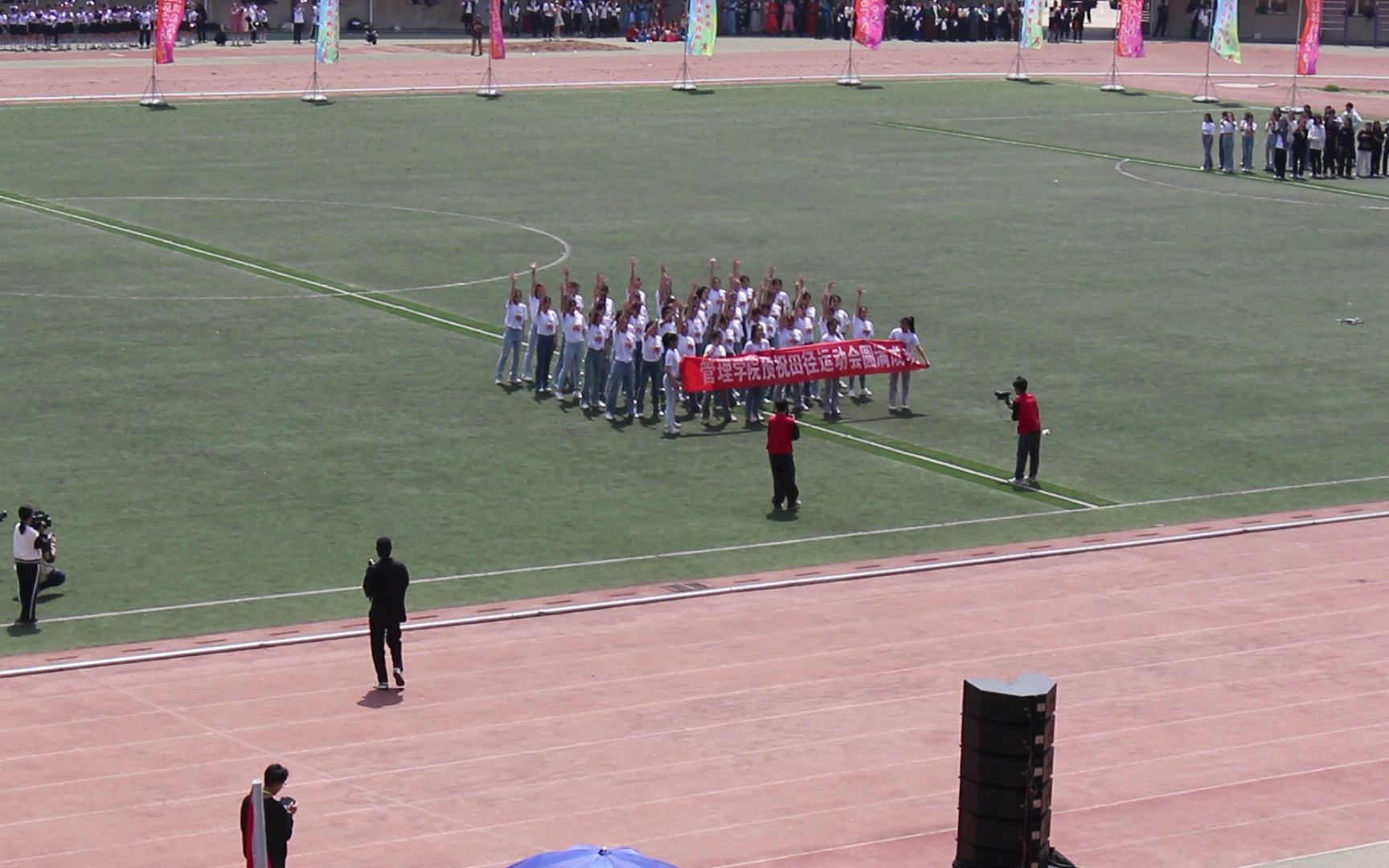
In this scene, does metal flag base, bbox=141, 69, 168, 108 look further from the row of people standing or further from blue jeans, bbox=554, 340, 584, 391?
blue jeans, bbox=554, 340, 584, 391

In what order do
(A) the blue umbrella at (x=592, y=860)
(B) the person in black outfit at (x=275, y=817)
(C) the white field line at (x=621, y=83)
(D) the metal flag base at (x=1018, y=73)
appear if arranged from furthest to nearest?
1. (D) the metal flag base at (x=1018, y=73)
2. (C) the white field line at (x=621, y=83)
3. (B) the person in black outfit at (x=275, y=817)
4. (A) the blue umbrella at (x=592, y=860)

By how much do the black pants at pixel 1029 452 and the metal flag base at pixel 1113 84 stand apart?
54.5 meters

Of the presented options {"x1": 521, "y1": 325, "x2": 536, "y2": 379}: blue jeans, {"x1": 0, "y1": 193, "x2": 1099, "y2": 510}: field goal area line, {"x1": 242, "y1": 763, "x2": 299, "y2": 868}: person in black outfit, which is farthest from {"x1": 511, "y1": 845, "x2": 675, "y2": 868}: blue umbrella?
{"x1": 521, "y1": 325, "x2": 536, "y2": 379}: blue jeans

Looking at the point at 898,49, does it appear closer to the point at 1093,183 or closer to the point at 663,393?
the point at 1093,183

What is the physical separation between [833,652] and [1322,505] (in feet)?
32.6

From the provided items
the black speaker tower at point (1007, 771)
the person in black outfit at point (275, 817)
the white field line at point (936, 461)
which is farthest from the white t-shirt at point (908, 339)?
the person in black outfit at point (275, 817)

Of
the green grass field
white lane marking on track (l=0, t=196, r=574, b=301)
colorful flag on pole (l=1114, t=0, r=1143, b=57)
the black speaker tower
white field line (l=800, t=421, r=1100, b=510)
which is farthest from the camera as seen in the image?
colorful flag on pole (l=1114, t=0, r=1143, b=57)

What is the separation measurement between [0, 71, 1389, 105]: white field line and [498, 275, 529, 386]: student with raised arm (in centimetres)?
3722

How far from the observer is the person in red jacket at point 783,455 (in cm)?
2872

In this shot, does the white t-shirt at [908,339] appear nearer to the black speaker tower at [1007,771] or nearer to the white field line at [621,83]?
the black speaker tower at [1007,771]

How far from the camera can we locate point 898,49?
93750 mm

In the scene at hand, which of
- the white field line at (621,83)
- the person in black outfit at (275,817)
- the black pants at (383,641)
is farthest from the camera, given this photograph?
the white field line at (621,83)

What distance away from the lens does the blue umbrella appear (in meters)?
13.1

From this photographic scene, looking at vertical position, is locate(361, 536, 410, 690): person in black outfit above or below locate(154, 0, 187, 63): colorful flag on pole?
below
